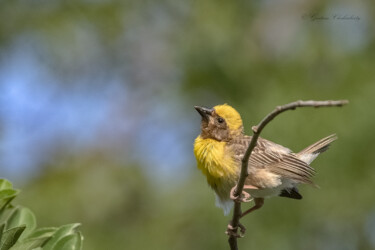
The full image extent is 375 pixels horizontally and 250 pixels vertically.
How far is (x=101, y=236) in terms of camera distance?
7590 millimetres

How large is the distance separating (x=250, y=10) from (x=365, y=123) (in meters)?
2.85

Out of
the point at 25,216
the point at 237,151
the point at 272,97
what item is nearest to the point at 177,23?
the point at 272,97

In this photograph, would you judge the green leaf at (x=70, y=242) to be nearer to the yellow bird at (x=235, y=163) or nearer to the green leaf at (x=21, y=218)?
the green leaf at (x=21, y=218)

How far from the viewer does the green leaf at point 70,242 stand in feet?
7.80

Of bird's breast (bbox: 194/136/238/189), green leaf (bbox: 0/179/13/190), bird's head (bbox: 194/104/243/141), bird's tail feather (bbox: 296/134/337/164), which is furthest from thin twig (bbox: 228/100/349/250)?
bird's tail feather (bbox: 296/134/337/164)

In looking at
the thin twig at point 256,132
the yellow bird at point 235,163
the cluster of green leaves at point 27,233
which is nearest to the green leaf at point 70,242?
the cluster of green leaves at point 27,233

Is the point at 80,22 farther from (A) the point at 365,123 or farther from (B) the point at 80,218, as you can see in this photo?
(A) the point at 365,123

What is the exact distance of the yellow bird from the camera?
12.7 ft

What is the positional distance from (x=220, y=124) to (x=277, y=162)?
42cm

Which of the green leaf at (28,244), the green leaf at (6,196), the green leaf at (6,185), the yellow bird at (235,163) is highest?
the yellow bird at (235,163)

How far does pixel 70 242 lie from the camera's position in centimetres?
240

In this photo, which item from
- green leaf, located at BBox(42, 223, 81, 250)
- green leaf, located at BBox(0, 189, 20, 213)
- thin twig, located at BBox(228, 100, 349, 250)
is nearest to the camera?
thin twig, located at BBox(228, 100, 349, 250)

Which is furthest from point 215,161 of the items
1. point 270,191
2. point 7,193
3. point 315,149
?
point 7,193

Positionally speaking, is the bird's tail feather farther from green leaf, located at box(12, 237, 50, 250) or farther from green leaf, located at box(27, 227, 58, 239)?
green leaf, located at box(12, 237, 50, 250)
